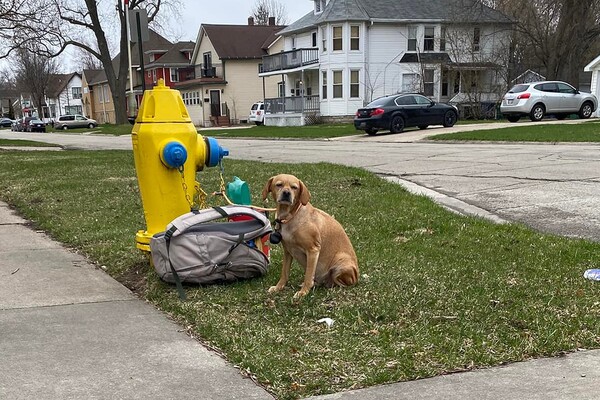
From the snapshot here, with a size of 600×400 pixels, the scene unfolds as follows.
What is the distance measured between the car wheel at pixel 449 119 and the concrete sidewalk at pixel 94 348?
72.1 feet

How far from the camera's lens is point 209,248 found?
14.0ft

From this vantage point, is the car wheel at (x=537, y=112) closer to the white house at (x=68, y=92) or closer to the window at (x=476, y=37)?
the window at (x=476, y=37)

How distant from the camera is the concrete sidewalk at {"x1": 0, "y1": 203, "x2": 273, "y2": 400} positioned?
2811 millimetres

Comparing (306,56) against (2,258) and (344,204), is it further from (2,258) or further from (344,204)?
(2,258)

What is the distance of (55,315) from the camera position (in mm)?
3881

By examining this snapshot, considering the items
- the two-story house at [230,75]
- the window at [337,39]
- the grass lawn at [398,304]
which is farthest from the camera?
the two-story house at [230,75]

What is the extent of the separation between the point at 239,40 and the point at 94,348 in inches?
1938

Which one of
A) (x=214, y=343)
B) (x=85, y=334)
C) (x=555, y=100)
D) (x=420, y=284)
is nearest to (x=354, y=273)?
(x=420, y=284)

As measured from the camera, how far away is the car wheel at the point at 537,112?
1014 inches

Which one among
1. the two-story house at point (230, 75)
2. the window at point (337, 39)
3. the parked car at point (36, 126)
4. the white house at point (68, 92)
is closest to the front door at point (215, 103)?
the two-story house at point (230, 75)

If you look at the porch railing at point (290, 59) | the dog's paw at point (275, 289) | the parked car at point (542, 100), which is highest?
the porch railing at point (290, 59)

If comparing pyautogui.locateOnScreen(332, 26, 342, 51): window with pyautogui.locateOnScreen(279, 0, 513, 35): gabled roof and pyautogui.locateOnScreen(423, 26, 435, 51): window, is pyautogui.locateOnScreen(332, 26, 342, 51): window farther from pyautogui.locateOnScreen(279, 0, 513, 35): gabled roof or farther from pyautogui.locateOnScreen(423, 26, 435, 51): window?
pyautogui.locateOnScreen(423, 26, 435, 51): window

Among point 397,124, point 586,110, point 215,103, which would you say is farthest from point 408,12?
point 215,103

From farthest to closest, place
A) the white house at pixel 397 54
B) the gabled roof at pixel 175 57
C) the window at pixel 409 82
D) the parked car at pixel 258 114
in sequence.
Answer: the gabled roof at pixel 175 57 → the parked car at pixel 258 114 → the window at pixel 409 82 → the white house at pixel 397 54
